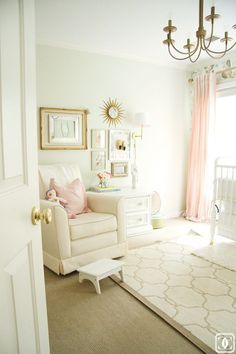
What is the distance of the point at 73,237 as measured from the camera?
240 cm

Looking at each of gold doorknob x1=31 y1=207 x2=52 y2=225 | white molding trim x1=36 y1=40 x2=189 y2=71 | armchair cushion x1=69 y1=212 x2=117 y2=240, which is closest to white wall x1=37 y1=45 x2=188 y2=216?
white molding trim x1=36 y1=40 x2=189 y2=71

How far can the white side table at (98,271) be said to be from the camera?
82.4 inches

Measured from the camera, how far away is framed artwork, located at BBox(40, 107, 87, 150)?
3.25m

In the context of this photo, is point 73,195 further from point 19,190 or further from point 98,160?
point 19,190

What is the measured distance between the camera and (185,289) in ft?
7.11

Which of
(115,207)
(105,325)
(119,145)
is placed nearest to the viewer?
(105,325)

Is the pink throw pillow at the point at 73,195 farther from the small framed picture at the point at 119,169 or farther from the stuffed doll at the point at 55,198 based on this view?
the small framed picture at the point at 119,169

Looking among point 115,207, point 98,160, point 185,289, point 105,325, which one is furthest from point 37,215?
point 98,160

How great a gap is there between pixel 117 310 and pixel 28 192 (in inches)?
53.4

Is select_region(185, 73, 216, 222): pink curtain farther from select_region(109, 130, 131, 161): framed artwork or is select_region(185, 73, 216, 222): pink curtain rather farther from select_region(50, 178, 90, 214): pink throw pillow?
select_region(50, 178, 90, 214): pink throw pillow

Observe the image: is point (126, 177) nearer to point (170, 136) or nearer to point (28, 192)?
point (170, 136)

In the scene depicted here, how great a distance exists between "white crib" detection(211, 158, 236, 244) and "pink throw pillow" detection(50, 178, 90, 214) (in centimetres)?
148

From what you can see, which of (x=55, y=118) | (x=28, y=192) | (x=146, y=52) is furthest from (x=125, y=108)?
(x=28, y=192)

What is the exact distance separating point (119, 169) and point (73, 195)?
120 cm
